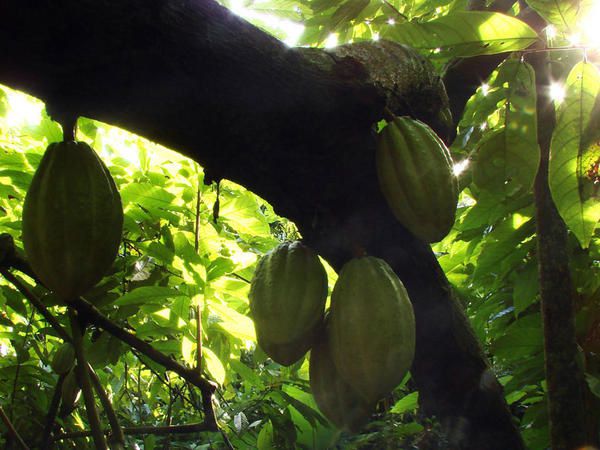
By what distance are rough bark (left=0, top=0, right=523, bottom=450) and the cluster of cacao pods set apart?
126 mm

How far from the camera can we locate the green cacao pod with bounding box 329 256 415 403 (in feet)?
3.92

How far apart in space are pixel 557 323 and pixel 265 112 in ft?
3.56

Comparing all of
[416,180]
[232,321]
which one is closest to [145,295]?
[232,321]

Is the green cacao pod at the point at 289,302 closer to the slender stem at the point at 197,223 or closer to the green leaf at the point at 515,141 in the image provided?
the green leaf at the point at 515,141

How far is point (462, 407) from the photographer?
4.72ft

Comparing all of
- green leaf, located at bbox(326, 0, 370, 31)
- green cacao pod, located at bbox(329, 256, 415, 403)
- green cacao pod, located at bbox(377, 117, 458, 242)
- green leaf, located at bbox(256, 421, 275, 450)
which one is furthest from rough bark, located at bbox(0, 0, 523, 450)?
green leaf, located at bbox(256, 421, 275, 450)

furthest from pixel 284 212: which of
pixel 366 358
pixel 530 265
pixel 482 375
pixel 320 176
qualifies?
pixel 530 265

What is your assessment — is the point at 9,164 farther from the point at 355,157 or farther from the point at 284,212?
the point at 355,157

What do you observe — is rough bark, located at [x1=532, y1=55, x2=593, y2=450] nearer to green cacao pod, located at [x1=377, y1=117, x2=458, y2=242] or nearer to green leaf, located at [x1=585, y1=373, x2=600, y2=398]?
green leaf, located at [x1=585, y1=373, x2=600, y2=398]

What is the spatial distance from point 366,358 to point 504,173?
60 centimetres

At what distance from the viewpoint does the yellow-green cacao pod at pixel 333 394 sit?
138 centimetres

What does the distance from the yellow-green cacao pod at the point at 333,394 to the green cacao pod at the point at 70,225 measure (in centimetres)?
59

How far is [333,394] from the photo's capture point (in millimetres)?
1393

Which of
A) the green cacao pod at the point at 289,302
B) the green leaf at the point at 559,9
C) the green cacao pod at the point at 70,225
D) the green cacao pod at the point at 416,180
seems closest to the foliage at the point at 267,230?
the green leaf at the point at 559,9
